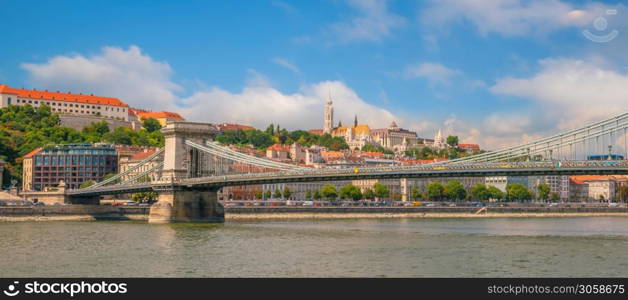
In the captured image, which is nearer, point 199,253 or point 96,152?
→ point 199,253

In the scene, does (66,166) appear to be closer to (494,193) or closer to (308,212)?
(308,212)

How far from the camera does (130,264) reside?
86.2ft

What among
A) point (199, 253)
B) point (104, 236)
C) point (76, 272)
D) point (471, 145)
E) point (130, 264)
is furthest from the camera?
point (471, 145)

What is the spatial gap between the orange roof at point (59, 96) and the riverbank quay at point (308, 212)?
6883cm

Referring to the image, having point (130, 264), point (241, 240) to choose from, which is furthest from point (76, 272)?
point (241, 240)

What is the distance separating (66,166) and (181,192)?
4743 cm

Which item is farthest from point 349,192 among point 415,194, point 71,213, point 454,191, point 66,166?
point 71,213

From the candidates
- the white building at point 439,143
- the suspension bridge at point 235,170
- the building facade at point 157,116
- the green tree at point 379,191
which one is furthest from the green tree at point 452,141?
the suspension bridge at point 235,170

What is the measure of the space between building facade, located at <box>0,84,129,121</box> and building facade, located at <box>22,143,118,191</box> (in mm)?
28272

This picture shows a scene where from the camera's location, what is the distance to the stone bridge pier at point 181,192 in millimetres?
48875

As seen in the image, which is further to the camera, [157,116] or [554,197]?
[157,116]

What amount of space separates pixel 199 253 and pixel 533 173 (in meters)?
17.5

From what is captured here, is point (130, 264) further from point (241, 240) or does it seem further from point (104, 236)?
point (104, 236)

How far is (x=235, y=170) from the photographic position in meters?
58.9
